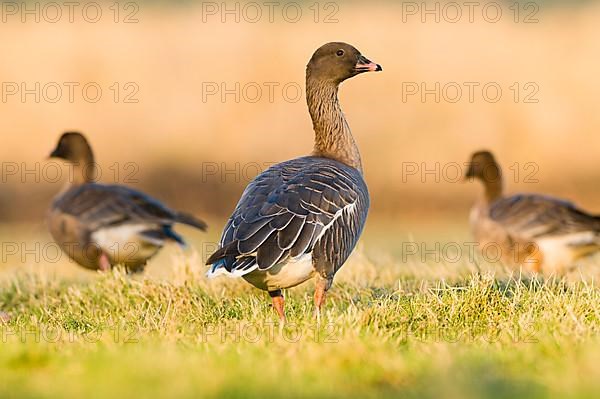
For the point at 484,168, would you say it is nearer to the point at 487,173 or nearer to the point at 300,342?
the point at 487,173

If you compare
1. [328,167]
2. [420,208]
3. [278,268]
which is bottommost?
[420,208]

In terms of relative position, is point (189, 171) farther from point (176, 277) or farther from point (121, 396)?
point (121, 396)

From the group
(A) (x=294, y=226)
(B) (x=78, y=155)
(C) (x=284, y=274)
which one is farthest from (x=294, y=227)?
(B) (x=78, y=155)

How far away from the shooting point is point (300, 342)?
5.40 meters

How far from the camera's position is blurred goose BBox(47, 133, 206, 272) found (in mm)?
10875

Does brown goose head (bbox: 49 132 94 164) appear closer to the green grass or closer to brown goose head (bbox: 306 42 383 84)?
the green grass

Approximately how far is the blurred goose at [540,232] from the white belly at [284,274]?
511 centimetres

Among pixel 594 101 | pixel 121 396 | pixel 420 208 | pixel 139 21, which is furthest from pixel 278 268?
pixel 139 21

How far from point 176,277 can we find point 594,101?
49.2 ft

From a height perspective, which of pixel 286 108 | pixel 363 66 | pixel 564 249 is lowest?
pixel 564 249

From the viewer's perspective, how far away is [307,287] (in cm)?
846

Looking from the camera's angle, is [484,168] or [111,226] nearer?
[111,226]

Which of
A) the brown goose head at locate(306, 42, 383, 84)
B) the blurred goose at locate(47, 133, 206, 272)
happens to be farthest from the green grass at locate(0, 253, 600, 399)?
the blurred goose at locate(47, 133, 206, 272)

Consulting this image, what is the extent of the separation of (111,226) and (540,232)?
16.0 feet
